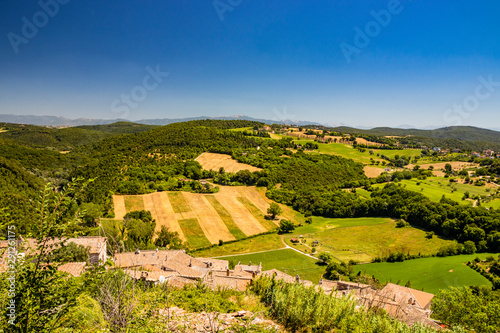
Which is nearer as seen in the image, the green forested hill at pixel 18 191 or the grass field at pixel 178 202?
the green forested hill at pixel 18 191

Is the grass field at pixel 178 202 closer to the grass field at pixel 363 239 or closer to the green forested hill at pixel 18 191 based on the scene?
the grass field at pixel 363 239

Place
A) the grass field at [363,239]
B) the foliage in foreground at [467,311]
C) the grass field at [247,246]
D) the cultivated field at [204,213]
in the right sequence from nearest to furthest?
the foliage in foreground at [467,311] < the grass field at [247,246] < the grass field at [363,239] < the cultivated field at [204,213]

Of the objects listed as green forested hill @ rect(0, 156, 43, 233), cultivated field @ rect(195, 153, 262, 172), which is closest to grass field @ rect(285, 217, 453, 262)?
cultivated field @ rect(195, 153, 262, 172)

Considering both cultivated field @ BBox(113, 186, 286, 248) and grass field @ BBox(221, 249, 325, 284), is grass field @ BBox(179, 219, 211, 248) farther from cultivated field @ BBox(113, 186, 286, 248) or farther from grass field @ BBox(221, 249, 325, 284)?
grass field @ BBox(221, 249, 325, 284)

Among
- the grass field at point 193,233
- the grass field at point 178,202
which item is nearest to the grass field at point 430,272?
the grass field at point 193,233

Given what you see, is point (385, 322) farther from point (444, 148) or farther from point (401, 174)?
point (444, 148)

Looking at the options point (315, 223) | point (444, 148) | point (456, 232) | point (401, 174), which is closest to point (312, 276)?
point (315, 223)
